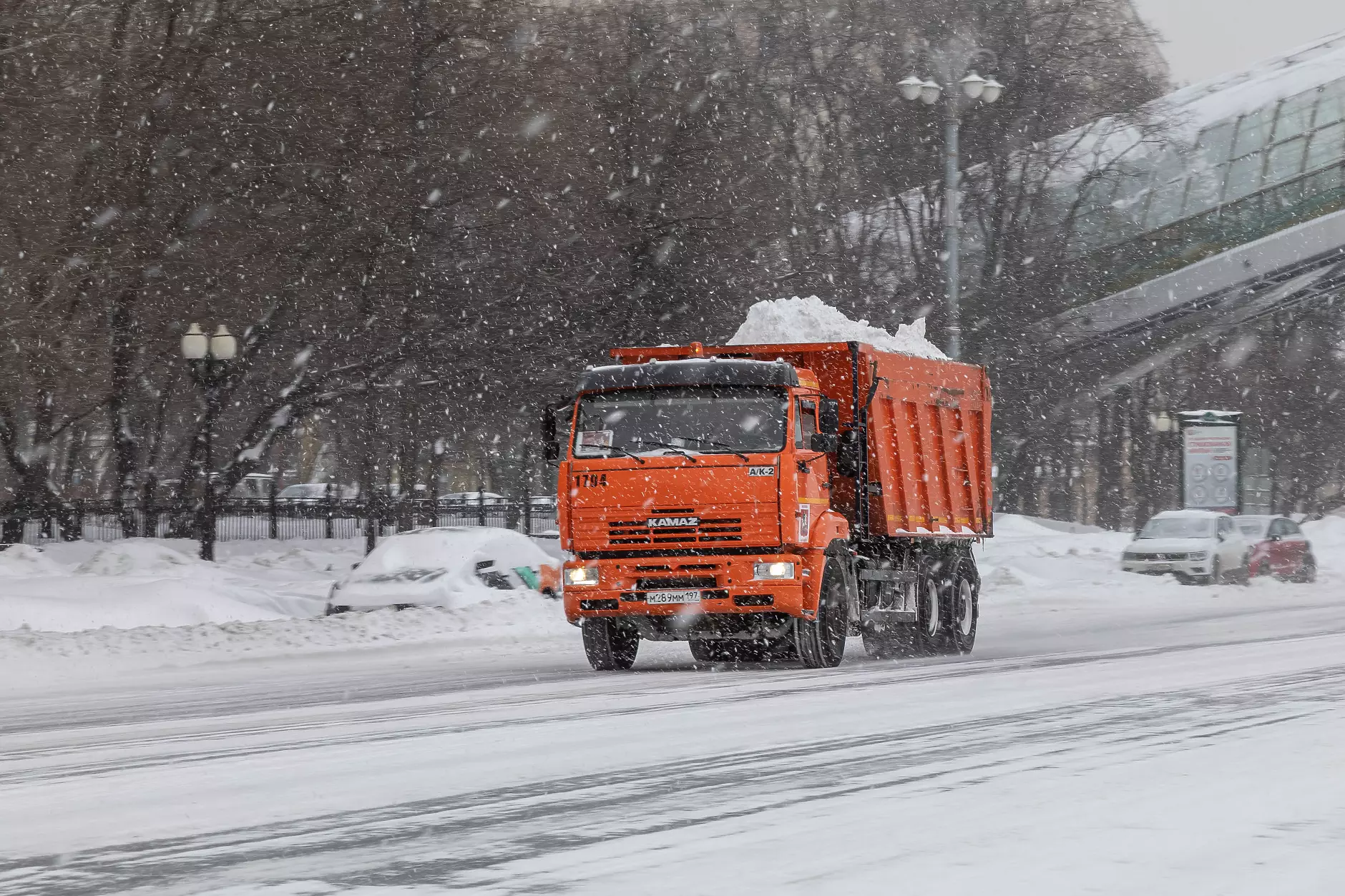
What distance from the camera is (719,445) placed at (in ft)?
56.3

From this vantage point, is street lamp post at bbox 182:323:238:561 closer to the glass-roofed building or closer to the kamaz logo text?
the kamaz logo text

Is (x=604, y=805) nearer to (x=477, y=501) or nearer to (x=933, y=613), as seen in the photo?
(x=933, y=613)

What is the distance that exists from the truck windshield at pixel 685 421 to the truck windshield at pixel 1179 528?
23979 millimetres

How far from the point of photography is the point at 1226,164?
56531 mm

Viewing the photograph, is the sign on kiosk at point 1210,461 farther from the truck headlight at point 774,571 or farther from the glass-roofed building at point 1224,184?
the truck headlight at point 774,571

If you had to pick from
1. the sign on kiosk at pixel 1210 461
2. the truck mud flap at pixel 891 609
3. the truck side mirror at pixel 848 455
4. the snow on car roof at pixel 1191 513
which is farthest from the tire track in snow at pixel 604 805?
the sign on kiosk at pixel 1210 461

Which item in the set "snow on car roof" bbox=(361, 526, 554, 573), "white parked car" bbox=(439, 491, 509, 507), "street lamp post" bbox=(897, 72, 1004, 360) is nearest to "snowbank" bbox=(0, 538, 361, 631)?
"snow on car roof" bbox=(361, 526, 554, 573)

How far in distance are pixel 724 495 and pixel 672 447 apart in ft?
2.15

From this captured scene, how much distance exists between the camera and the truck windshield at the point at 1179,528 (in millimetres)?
Result: 39250

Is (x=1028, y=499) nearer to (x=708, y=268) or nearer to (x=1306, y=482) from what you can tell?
(x=1306, y=482)

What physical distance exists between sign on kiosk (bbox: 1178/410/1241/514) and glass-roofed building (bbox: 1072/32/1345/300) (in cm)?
1019

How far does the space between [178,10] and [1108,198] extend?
102ft

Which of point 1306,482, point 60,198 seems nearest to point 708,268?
point 60,198

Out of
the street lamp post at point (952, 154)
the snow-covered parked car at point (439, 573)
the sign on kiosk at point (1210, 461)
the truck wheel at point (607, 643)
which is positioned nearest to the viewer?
the truck wheel at point (607, 643)
